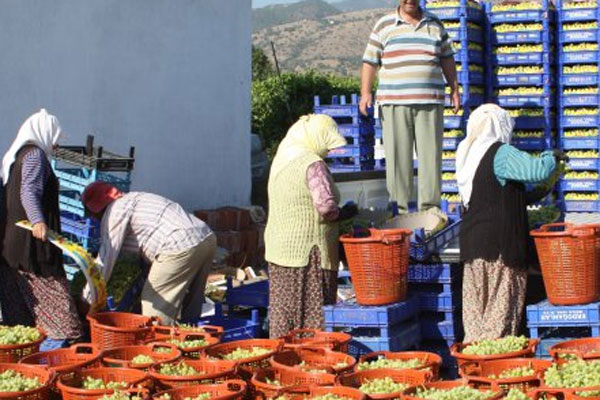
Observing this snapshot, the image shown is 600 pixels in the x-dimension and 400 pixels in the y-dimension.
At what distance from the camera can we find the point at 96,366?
5910mm

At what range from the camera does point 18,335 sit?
6.44 metres

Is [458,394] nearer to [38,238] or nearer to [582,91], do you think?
[38,238]

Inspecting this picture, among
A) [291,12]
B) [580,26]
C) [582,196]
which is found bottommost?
[582,196]

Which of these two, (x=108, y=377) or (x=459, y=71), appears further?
(x=459, y=71)

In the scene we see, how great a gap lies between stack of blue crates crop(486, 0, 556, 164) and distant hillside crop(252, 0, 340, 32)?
402 feet

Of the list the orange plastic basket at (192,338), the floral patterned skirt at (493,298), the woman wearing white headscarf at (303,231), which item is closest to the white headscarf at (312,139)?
Result: the woman wearing white headscarf at (303,231)

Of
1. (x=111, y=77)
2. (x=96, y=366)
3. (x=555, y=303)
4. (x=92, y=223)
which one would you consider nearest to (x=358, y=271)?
(x=555, y=303)

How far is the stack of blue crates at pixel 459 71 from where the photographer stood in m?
12.0

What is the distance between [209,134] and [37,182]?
19.9ft

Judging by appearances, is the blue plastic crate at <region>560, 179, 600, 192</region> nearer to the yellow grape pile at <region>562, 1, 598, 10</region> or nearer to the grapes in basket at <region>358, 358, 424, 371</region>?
the yellow grape pile at <region>562, 1, 598, 10</region>

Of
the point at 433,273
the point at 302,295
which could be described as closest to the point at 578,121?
the point at 433,273

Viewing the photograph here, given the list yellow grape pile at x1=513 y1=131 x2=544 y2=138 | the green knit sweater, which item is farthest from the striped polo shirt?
yellow grape pile at x1=513 y1=131 x2=544 y2=138

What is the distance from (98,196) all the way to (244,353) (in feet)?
6.98

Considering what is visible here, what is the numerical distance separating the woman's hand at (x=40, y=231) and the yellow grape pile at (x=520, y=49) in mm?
6684
